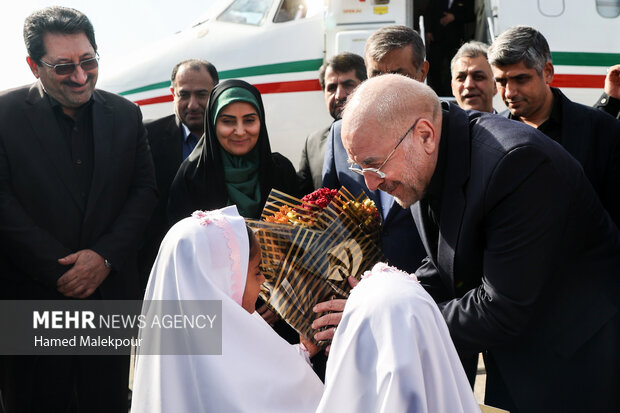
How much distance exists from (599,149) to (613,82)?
44.2 inches

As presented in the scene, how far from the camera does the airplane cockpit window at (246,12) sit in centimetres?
790

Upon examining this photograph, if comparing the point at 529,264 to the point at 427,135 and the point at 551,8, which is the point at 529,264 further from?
the point at 551,8

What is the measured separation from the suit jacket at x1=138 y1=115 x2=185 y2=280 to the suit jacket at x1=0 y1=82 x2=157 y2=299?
0.48 meters

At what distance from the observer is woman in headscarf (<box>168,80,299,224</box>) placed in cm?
405

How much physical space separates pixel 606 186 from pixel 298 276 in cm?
193

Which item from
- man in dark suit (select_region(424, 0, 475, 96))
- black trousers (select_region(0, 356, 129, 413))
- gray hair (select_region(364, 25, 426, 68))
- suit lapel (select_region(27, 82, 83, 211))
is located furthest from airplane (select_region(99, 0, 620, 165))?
black trousers (select_region(0, 356, 129, 413))

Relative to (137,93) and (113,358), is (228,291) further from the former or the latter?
(137,93)

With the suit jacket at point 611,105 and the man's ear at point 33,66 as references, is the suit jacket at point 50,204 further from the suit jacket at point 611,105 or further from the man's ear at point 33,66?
the suit jacket at point 611,105

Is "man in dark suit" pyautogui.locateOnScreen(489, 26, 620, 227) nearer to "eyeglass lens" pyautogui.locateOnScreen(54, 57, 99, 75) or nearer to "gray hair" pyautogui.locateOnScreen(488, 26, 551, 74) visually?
"gray hair" pyautogui.locateOnScreen(488, 26, 551, 74)

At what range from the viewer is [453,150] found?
2.56 meters

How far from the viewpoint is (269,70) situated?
7.56 metres

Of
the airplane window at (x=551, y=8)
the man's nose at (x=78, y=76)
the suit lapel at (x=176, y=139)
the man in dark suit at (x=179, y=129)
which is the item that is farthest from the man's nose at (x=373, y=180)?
the airplane window at (x=551, y=8)

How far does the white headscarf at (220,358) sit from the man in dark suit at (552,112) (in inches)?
79.7

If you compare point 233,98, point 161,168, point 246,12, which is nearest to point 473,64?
point 233,98
